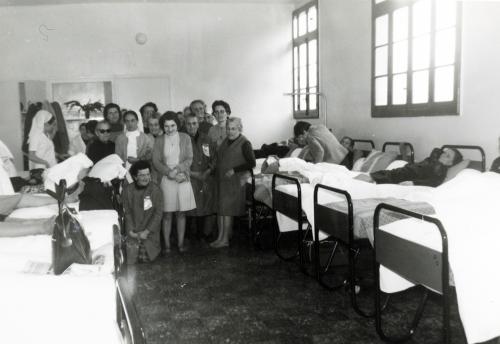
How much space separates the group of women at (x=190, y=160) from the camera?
5.30m

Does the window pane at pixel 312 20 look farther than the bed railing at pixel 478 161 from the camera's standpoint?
Yes

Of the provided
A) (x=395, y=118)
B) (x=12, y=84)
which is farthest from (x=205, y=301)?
(x=12, y=84)

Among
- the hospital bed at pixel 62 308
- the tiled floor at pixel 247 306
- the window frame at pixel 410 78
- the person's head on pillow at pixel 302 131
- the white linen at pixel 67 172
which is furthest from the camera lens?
the person's head on pillow at pixel 302 131

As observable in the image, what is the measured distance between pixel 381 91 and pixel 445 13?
1477 millimetres

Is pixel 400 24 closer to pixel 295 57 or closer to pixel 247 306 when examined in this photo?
pixel 295 57

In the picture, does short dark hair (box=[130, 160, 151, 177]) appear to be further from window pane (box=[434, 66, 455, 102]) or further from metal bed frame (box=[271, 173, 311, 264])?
window pane (box=[434, 66, 455, 102])

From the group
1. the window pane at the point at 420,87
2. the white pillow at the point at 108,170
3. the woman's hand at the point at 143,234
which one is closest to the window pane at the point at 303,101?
the window pane at the point at 420,87

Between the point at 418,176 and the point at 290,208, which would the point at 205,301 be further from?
the point at 418,176

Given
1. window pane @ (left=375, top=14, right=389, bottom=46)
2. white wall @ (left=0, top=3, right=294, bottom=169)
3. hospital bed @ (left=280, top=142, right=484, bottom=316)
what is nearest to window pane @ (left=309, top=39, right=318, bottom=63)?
white wall @ (left=0, top=3, right=294, bottom=169)

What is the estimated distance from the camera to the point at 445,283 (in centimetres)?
235

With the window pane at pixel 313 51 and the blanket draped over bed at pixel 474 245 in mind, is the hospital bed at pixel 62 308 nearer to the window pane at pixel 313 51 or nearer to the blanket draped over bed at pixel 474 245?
the blanket draped over bed at pixel 474 245

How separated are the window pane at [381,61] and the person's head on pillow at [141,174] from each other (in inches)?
126

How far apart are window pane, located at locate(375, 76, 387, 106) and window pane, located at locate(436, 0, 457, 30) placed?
121 cm

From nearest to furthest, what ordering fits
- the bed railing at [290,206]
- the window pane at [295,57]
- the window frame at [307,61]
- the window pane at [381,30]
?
the bed railing at [290,206], the window pane at [381,30], the window frame at [307,61], the window pane at [295,57]
